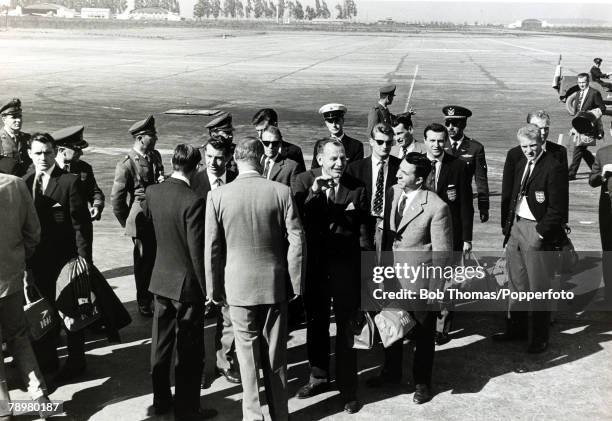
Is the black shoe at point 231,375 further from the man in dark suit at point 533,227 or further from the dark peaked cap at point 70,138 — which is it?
the dark peaked cap at point 70,138

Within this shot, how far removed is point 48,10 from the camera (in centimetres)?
12050

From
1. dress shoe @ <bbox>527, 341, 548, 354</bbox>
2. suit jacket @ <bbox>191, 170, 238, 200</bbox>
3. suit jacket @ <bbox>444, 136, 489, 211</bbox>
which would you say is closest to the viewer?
dress shoe @ <bbox>527, 341, 548, 354</bbox>

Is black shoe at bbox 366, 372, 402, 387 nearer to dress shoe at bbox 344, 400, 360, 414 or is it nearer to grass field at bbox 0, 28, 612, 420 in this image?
grass field at bbox 0, 28, 612, 420

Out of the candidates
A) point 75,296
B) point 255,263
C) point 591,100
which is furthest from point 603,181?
point 591,100

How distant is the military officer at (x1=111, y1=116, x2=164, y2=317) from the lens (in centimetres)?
623

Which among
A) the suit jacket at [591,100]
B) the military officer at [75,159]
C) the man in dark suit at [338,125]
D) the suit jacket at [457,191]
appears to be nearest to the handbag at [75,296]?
the military officer at [75,159]

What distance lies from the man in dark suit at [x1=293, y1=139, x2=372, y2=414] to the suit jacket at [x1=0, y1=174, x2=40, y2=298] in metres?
2.03

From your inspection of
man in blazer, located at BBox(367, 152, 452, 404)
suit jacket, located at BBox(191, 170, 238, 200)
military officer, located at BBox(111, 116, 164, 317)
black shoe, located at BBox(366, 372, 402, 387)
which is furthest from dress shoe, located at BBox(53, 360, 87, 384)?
man in blazer, located at BBox(367, 152, 452, 404)

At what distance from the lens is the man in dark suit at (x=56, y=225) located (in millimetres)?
5105

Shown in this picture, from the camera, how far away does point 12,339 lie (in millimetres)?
4562

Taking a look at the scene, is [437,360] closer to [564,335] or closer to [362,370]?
[362,370]

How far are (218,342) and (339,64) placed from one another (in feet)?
120

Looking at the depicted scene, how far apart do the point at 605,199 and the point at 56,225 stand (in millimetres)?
5174

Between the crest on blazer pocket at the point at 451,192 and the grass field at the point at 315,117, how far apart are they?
4.28 ft
